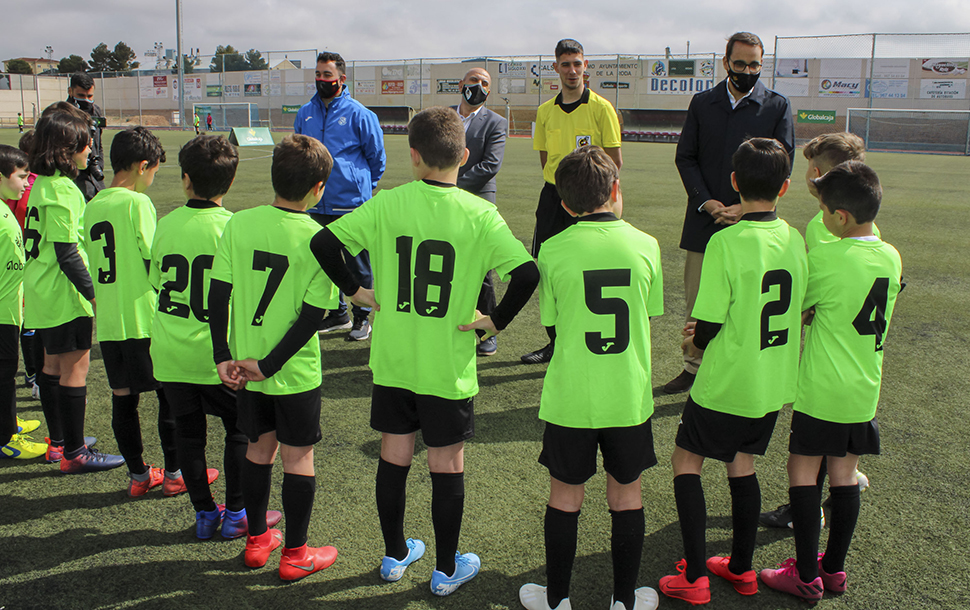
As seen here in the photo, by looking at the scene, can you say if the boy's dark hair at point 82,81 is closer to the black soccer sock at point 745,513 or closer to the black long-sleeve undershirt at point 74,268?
the black long-sleeve undershirt at point 74,268

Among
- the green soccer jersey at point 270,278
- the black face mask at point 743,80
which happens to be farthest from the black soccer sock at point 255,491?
the black face mask at point 743,80

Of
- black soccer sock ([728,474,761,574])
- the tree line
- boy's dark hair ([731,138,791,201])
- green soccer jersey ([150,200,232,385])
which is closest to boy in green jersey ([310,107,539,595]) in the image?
green soccer jersey ([150,200,232,385])

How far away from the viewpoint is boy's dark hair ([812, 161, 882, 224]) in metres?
2.45

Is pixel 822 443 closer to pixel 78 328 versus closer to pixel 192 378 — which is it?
pixel 192 378

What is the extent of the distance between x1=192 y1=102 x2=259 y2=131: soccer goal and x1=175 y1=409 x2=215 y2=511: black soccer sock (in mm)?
48409

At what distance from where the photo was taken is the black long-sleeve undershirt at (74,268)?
3.25 metres

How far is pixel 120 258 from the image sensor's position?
10.1 ft

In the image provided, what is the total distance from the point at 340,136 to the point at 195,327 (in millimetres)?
2963

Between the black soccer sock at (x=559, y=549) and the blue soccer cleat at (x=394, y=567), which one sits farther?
the blue soccer cleat at (x=394, y=567)

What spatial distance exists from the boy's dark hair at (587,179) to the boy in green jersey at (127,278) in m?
1.95

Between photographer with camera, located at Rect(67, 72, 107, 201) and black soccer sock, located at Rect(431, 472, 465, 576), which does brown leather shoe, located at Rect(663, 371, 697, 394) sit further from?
photographer with camera, located at Rect(67, 72, 107, 201)

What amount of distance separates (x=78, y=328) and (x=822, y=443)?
11.2 feet

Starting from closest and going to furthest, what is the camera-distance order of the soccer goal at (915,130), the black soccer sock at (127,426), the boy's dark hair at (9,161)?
the black soccer sock at (127,426)
the boy's dark hair at (9,161)
the soccer goal at (915,130)

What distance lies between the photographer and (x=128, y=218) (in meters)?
3.02
